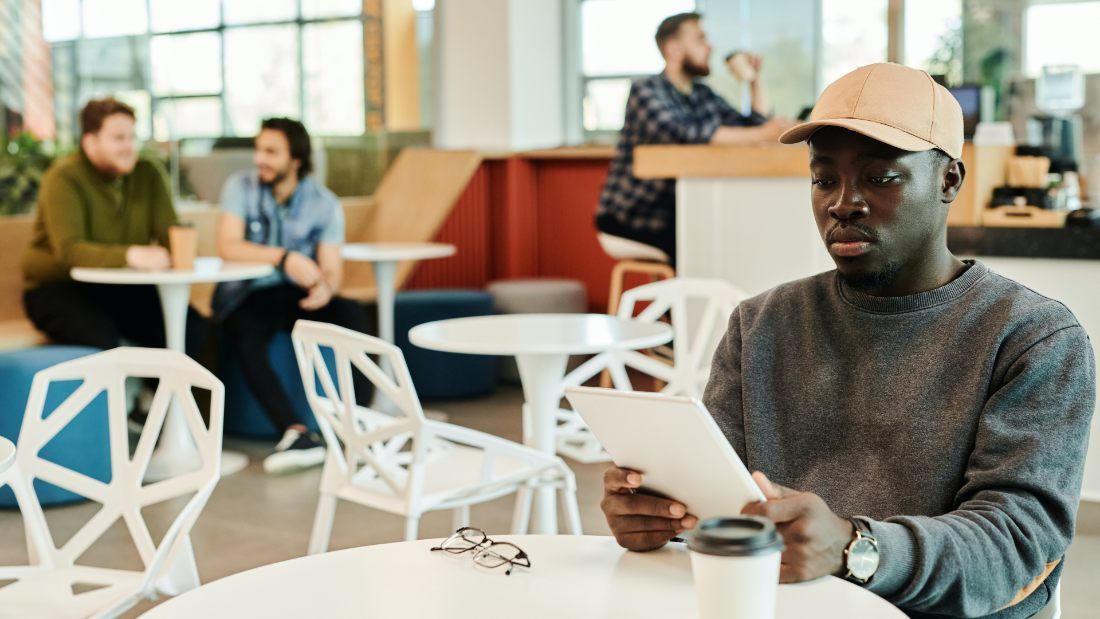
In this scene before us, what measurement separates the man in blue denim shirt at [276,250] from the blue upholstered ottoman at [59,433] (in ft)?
2.52

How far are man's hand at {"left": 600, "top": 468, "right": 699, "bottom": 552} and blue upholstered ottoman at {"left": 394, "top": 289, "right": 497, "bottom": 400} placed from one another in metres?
4.80

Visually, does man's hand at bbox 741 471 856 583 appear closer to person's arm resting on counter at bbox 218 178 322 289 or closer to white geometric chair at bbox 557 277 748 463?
white geometric chair at bbox 557 277 748 463

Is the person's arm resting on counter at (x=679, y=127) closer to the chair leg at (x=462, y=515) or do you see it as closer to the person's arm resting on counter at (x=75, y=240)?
the chair leg at (x=462, y=515)

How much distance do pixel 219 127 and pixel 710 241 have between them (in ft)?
11.6

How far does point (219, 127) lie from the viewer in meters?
7.05

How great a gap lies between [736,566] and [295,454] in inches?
164

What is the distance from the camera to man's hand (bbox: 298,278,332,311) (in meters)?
5.44

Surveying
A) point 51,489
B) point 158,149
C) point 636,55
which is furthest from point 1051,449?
point 636,55

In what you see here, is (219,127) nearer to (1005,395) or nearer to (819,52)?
(819,52)

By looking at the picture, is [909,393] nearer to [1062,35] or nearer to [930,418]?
[930,418]

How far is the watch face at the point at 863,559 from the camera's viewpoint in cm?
137

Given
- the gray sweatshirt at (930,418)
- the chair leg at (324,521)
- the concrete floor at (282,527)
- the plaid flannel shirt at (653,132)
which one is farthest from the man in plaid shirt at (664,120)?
the gray sweatshirt at (930,418)

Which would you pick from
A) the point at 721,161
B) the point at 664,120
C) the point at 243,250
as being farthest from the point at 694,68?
the point at 243,250

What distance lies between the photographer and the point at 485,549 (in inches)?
59.3
